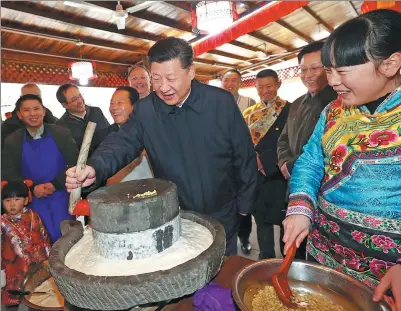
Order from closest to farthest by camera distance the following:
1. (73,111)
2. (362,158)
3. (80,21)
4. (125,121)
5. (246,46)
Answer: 1. (362,158)
2. (125,121)
3. (73,111)
4. (80,21)
5. (246,46)

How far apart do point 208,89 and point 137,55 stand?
23.3ft

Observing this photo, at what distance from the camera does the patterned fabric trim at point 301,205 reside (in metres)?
1.19

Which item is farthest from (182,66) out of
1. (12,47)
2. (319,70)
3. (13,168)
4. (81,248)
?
(12,47)

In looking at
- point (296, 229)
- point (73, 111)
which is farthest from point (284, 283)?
point (73, 111)

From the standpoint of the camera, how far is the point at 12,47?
6.40 m

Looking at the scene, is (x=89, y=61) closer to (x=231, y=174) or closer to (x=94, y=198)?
(x=231, y=174)

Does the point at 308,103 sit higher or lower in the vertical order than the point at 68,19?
lower

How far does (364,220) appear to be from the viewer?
3.57ft

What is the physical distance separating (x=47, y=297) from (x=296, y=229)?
1.45m

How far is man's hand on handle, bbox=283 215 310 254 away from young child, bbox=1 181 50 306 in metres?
2.27

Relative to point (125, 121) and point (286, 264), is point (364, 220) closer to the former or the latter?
point (286, 264)

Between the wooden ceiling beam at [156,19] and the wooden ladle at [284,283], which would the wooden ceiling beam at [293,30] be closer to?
the wooden ceiling beam at [156,19]

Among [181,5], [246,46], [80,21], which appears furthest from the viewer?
[246,46]

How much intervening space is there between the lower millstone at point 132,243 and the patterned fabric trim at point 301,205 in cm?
49
